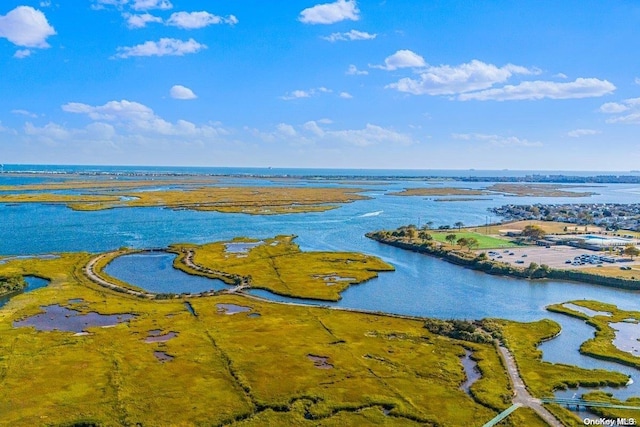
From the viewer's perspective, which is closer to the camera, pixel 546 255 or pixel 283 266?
pixel 283 266

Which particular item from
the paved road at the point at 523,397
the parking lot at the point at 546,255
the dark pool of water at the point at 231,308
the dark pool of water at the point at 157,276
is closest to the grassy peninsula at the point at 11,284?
the dark pool of water at the point at 157,276

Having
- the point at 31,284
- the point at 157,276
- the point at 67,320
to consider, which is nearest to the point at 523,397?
the point at 67,320

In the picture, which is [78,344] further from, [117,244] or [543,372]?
[117,244]

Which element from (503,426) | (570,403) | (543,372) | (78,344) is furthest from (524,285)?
(78,344)

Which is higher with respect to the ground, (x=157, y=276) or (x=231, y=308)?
(x=157, y=276)

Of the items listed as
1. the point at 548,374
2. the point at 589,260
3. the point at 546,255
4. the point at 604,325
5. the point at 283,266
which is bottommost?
the point at 548,374

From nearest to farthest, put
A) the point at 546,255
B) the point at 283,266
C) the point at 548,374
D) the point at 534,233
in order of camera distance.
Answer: the point at 548,374 < the point at 283,266 < the point at 546,255 < the point at 534,233

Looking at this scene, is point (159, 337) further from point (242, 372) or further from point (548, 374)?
point (548, 374)
